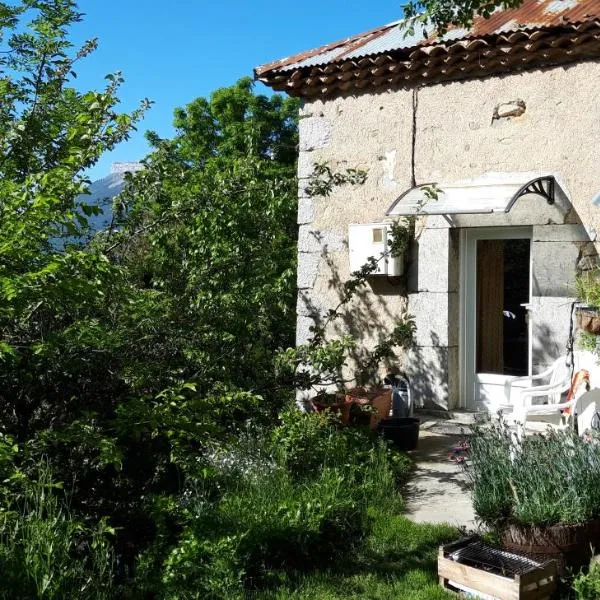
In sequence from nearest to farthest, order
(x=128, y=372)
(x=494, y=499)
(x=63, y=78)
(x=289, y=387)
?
(x=494, y=499)
(x=128, y=372)
(x=289, y=387)
(x=63, y=78)

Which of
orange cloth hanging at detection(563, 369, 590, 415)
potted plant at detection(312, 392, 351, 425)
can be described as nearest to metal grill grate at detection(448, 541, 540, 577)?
orange cloth hanging at detection(563, 369, 590, 415)

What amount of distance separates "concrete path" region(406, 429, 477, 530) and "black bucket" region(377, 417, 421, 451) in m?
0.10

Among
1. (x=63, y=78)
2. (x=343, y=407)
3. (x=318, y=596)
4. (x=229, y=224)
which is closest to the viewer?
(x=318, y=596)

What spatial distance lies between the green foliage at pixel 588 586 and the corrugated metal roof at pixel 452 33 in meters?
3.90

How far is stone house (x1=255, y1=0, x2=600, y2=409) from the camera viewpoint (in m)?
6.91

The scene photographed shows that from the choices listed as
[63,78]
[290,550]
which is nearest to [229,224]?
[63,78]

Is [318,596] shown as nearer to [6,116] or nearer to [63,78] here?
[6,116]

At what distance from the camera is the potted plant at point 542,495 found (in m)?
4.00

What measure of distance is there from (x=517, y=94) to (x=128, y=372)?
4.47 meters

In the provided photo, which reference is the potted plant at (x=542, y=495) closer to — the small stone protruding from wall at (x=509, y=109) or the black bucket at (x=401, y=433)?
the black bucket at (x=401, y=433)

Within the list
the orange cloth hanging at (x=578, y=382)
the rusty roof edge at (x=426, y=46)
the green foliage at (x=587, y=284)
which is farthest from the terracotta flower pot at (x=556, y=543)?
the rusty roof edge at (x=426, y=46)

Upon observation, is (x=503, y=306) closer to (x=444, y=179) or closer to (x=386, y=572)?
(x=444, y=179)

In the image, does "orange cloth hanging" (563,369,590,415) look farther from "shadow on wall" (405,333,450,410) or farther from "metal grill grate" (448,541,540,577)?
"metal grill grate" (448,541,540,577)

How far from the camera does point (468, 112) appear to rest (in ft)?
24.7
